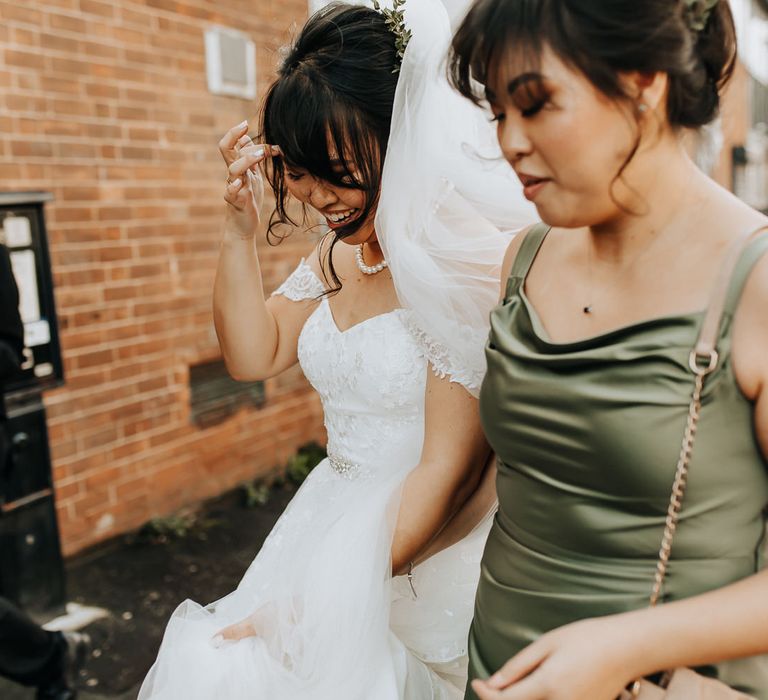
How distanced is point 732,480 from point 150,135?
142 inches

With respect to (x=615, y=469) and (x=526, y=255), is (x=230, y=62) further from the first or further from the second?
(x=615, y=469)

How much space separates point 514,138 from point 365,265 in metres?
0.85

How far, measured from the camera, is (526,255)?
137 cm

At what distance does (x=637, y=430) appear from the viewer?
3.42 ft

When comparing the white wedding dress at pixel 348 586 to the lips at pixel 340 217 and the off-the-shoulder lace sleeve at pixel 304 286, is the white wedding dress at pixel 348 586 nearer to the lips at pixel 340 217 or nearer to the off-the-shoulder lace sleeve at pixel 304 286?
the off-the-shoulder lace sleeve at pixel 304 286

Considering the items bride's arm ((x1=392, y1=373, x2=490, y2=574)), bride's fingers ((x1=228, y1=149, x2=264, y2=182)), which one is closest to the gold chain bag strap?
bride's arm ((x1=392, y1=373, x2=490, y2=574))

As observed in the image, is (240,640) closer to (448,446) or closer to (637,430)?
(448,446)

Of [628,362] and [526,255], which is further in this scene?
[526,255]

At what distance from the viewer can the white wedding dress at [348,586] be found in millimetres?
1514

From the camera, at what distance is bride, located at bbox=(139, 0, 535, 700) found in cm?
153

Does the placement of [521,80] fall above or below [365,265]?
above

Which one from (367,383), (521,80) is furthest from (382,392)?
(521,80)

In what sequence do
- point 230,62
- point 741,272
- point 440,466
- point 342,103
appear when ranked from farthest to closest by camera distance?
point 230,62
point 342,103
point 440,466
point 741,272

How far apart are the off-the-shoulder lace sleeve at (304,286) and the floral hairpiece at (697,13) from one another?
120cm
